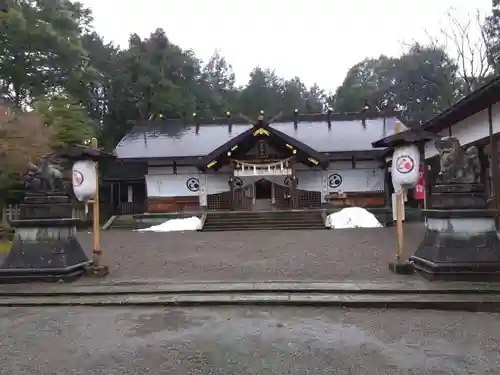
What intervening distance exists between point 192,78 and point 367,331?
3480 centimetres

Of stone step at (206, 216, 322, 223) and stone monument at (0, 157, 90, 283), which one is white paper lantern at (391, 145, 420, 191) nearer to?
stone monument at (0, 157, 90, 283)

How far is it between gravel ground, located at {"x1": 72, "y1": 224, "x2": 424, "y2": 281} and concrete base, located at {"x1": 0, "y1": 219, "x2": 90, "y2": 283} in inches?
32.5

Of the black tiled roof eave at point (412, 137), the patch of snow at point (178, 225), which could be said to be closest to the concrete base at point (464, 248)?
the black tiled roof eave at point (412, 137)

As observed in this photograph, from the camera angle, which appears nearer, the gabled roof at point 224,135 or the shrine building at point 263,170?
the shrine building at point 263,170

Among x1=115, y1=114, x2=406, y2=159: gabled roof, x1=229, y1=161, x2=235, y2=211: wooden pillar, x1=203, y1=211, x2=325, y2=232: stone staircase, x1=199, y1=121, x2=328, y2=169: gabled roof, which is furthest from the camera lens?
x1=115, y1=114, x2=406, y2=159: gabled roof

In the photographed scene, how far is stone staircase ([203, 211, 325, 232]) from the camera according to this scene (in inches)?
630

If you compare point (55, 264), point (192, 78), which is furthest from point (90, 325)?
point (192, 78)

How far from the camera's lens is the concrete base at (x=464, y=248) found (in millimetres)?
6121

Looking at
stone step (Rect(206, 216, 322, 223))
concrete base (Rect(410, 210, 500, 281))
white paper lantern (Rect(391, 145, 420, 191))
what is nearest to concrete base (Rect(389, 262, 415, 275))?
concrete base (Rect(410, 210, 500, 281))

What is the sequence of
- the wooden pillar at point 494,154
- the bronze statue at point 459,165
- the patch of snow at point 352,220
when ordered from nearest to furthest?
the bronze statue at point 459,165
the wooden pillar at point 494,154
the patch of snow at point 352,220

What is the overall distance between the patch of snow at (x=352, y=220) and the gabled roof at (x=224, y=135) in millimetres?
5179

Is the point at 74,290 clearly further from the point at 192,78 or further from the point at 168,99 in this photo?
the point at 192,78

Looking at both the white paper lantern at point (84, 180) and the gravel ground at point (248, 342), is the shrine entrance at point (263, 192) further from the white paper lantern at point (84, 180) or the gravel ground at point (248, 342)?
the gravel ground at point (248, 342)

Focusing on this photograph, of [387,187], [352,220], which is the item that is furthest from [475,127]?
[387,187]
